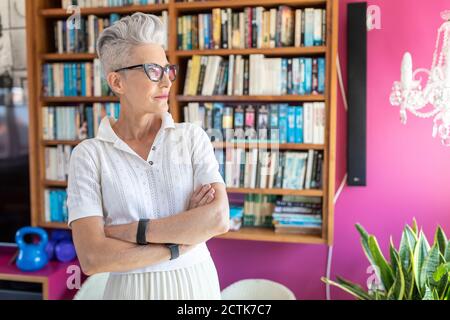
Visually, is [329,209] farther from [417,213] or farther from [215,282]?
[215,282]

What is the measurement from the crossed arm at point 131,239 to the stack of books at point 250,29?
1.03m

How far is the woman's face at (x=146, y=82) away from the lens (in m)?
0.78

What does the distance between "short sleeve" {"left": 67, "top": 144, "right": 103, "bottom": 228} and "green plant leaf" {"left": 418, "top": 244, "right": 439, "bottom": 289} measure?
41.8 inches

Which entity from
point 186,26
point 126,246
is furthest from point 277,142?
point 126,246

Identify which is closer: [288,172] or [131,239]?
[131,239]

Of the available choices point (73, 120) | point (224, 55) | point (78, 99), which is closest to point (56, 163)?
point (73, 120)

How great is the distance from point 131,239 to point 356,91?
123cm

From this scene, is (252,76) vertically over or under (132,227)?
over

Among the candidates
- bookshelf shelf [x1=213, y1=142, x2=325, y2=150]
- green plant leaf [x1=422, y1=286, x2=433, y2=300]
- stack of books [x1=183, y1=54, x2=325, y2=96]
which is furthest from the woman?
stack of books [x1=183, y1=54, x2=325, y2=96]

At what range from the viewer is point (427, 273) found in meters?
1.38

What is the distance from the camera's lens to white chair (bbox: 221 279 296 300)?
1627 mm

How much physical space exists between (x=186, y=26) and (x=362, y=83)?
2.41 ft

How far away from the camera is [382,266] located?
4.96 feet

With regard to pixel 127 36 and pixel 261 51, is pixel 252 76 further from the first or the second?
pixel 127 36
